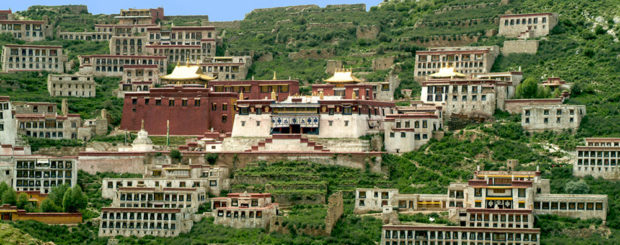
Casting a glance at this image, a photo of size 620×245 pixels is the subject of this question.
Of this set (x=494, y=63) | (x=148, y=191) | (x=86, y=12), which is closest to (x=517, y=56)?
(x=494, y=63)

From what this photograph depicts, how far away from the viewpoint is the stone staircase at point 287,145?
119 meters

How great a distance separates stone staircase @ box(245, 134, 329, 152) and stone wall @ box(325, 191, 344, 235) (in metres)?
11.6

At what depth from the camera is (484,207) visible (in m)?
105

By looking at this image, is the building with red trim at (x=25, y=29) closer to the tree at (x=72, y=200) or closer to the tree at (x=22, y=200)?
the tree at (x=22, y=200)

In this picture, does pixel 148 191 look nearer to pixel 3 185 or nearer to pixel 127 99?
pixel 3 185

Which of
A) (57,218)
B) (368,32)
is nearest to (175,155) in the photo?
(57,218)

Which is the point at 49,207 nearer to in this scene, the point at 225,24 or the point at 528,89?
the point at 528,89

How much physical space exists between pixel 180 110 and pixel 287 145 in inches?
551

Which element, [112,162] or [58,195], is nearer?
[58,195]

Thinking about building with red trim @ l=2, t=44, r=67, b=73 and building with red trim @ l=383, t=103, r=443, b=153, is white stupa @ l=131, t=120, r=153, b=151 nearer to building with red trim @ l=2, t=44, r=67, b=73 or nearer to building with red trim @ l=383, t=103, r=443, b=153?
building with red trim @ l=383, t=103, r=443, b=153

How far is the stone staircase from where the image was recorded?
390 feet

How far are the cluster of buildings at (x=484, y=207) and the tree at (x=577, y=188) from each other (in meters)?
1.55

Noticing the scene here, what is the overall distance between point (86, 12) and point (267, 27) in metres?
26.1

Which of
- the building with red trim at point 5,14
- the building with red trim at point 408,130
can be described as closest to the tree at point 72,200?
the building with red trim at point 408,130
